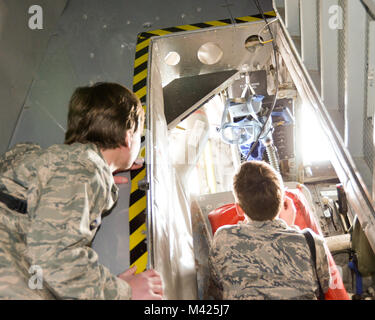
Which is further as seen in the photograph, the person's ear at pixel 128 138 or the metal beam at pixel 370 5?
the person's ear at pixel 128 138

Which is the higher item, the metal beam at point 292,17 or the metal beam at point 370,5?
the metal beam at point 292,17

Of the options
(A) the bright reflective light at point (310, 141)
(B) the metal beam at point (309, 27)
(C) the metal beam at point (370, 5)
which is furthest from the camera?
(A) the bright reflective light at point (310, 141)

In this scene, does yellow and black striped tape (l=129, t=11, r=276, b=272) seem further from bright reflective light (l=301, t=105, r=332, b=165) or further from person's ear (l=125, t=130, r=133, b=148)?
bright reflective light (l=301, t=105, r=332, b=165)

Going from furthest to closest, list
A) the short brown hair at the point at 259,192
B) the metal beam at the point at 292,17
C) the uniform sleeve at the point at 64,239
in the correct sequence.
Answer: the metal beam at the point at 292,17 < the short brown hair at the point at 259,192 < the uniform sleeve at the point at 64,239

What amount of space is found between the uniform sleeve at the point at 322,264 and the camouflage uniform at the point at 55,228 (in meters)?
1.10

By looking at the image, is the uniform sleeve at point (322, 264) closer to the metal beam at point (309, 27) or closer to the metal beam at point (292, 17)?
the metal beam at point (309, 27)

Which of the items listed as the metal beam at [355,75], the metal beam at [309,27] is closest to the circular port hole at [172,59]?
the metal beam at [309,27]

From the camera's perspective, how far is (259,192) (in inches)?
84.3

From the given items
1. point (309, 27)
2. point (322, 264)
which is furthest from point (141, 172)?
point (309, 27)

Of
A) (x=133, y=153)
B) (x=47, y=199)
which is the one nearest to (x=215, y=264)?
(x=133, y=153)

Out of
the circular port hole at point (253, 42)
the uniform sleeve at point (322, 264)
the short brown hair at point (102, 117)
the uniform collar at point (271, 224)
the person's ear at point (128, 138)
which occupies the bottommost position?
the uniform sleeve at point (322, 264)

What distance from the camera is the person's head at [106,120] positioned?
1736 mm

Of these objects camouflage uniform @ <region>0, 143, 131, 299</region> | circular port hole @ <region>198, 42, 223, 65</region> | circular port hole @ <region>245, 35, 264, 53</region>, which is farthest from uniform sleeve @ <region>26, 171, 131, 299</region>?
circular port hole @ <region>245, 35, 264, 53</region>

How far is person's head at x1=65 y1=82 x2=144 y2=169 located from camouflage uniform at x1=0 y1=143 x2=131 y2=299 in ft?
0.83
